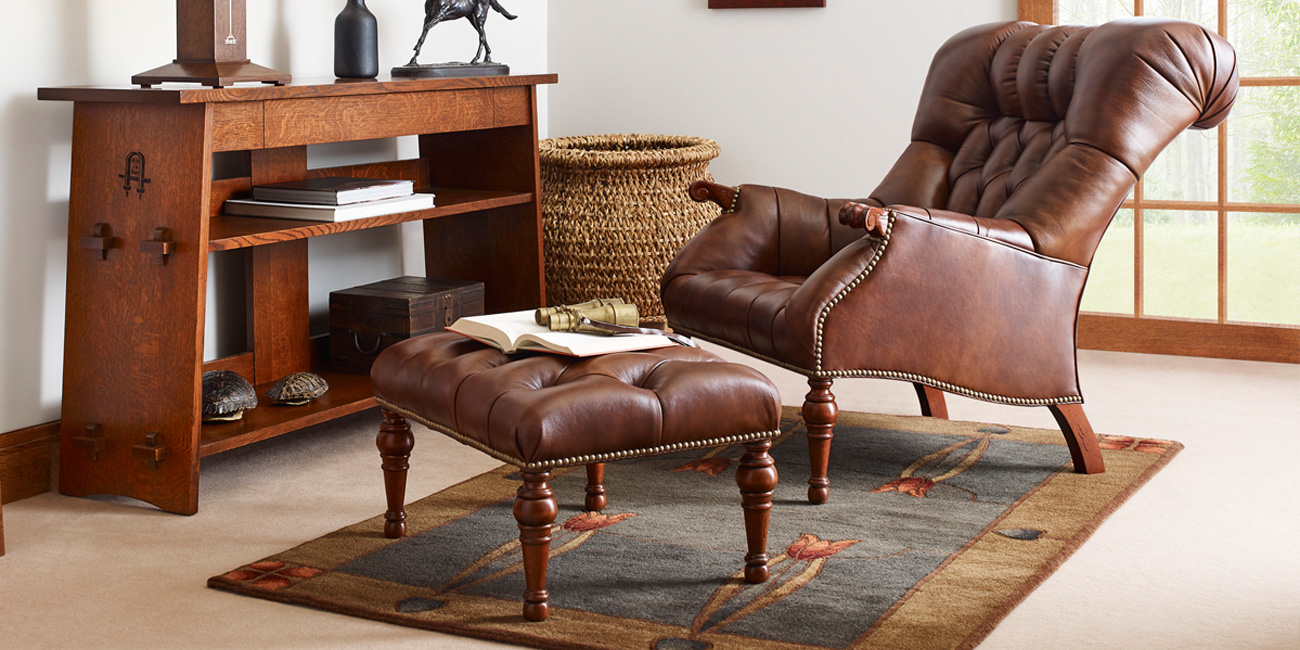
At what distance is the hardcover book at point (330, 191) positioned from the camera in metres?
2.98

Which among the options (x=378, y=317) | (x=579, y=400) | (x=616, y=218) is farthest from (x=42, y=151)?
(x=616, y=218)

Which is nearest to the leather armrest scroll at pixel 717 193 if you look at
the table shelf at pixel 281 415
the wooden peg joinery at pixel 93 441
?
the table shelf at pixel 281 415

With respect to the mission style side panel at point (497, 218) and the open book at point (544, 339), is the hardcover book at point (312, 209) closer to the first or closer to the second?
the mission style side panel at point (497, 218)

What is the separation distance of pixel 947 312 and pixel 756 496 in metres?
0.73

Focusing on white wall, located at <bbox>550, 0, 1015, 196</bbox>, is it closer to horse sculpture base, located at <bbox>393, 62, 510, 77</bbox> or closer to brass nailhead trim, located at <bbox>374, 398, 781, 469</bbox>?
horse sculpture base, located at <bbox>393, 62, 510, 77</bbox>

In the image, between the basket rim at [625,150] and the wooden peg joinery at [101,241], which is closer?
the wooden peg joinery at [101,241]

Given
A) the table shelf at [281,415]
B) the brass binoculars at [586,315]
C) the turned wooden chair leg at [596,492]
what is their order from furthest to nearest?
the table shelf at [281,415]
the turned wooden chair leg at [596,492]
the brass binoculars at [586,315]

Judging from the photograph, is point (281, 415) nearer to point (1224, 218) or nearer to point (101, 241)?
point (101, 241)

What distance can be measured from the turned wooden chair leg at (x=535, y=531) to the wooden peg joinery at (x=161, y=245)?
41.1 inches

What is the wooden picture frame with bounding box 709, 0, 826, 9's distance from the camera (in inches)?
174

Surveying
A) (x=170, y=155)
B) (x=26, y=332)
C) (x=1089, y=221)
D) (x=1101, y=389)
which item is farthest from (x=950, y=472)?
(x=26, y=332)

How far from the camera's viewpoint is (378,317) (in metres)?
3.25

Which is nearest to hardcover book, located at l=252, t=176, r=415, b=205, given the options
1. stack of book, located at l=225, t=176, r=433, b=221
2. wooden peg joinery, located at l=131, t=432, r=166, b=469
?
stack of book, located at l=225, t=176, r=433, b=221

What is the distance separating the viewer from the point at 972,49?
3.21m
